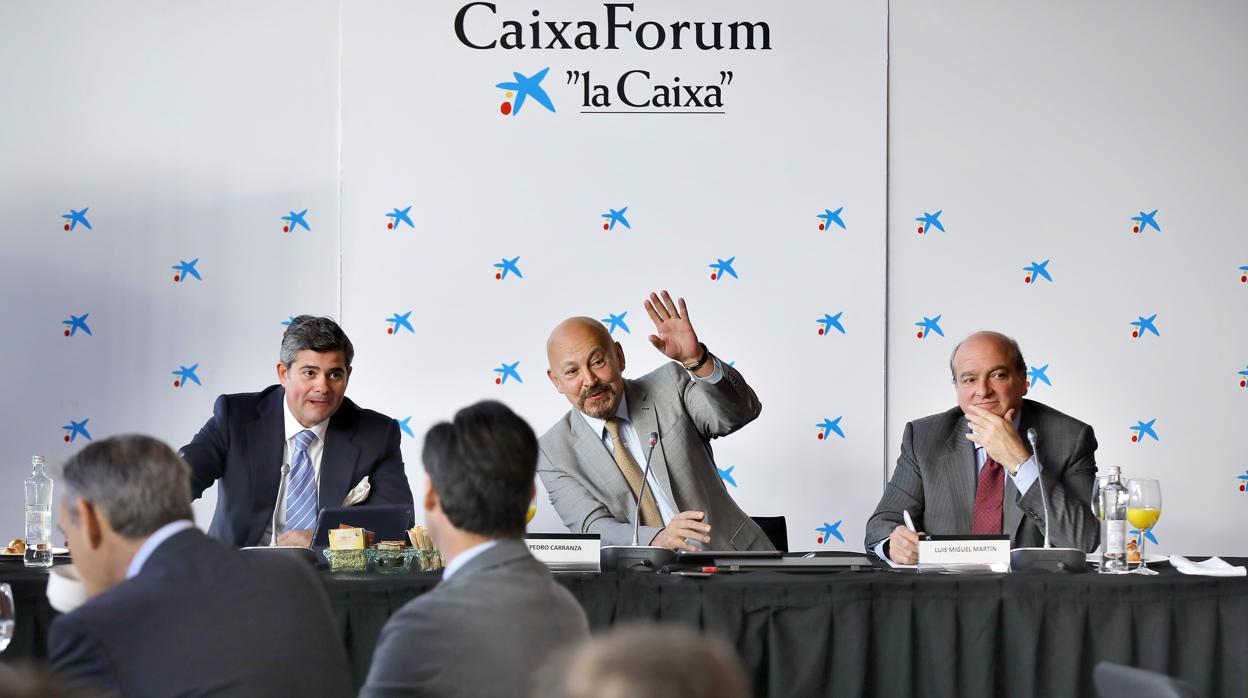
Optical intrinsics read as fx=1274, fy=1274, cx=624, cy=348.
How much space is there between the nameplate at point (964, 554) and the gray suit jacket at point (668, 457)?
113cm

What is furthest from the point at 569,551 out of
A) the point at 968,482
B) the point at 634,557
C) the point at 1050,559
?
the point at 968,482

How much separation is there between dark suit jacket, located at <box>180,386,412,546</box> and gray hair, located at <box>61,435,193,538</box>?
1.92 metres

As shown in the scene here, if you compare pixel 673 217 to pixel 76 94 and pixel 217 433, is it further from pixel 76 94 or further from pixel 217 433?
pixel 76 94

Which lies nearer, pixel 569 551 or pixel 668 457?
pixel 569 551

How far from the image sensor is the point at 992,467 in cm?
377

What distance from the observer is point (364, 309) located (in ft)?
16.8

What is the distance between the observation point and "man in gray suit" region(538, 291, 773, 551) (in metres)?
4.01

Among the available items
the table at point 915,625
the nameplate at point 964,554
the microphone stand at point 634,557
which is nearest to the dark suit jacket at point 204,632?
the table at point 915,625

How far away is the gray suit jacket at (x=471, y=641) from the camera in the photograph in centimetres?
164

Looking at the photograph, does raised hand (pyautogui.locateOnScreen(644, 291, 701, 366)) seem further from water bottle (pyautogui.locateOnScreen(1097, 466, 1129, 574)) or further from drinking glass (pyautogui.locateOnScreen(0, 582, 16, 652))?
drinking glass (pyautogui.locateOnScreen(0, 582, 16, 652))

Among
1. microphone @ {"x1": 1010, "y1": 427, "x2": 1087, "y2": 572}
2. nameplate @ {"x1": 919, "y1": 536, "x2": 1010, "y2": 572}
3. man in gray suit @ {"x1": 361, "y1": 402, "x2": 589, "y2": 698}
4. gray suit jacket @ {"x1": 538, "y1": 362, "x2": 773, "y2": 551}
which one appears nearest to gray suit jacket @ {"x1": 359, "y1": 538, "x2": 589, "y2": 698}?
man in gray suit @ {"x1": 361, "y1": 402, "x2": 589, "y2": 698}

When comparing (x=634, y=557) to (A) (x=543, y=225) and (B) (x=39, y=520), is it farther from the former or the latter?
(A) (x=543, y=225)

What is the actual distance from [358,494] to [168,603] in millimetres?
2157

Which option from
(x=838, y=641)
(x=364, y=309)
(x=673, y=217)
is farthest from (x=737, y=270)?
(x=838, y=641)
